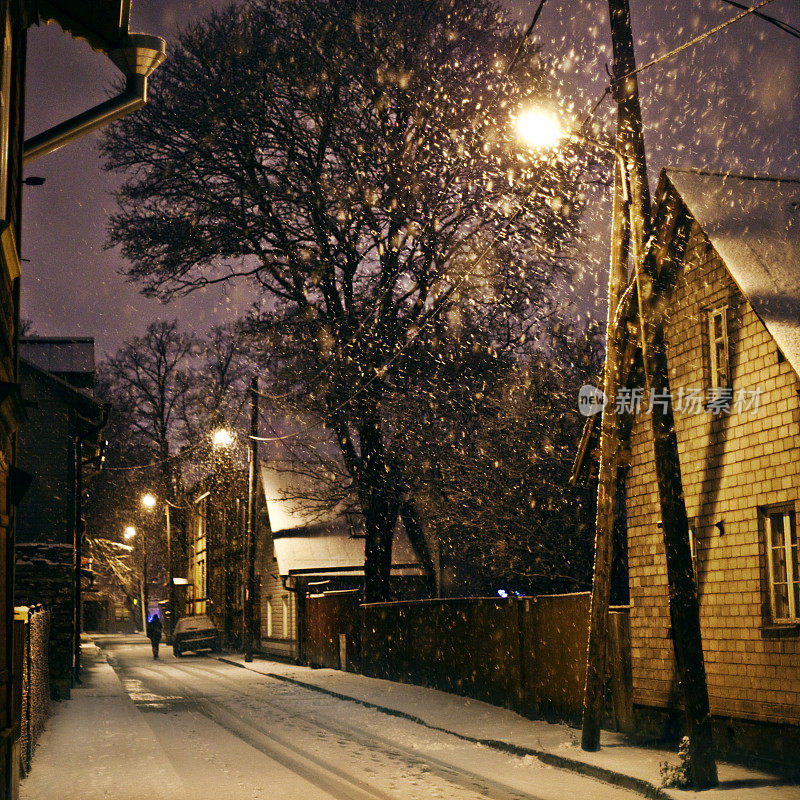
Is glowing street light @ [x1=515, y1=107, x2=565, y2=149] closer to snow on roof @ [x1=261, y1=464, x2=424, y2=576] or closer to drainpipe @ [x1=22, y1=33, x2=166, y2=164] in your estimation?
drainpipe @ [x1=22, y1=33, x2=166, y2=164]

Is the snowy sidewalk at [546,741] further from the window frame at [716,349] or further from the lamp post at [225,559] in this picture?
the lamp post at [225,559]

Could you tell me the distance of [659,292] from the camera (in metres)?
11.1

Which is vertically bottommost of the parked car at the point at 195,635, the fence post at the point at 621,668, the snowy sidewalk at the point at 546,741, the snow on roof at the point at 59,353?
the parked car at the point at 195,635

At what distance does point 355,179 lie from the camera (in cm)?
2438

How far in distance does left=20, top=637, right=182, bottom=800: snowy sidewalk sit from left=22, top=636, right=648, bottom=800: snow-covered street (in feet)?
0.06

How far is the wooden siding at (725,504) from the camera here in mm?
11688

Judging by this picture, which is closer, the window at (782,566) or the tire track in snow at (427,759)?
the tire track in snow at (427,759)

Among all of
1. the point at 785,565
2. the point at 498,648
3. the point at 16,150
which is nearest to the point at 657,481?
the point at 785,565

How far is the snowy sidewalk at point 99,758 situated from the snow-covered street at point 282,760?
19 mm

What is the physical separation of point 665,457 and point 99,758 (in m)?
7.63

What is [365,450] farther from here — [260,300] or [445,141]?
[445,141]

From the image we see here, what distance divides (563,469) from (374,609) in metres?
6.40

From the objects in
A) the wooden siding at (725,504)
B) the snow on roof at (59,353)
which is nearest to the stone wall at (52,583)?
the snow on roof at (59,353)

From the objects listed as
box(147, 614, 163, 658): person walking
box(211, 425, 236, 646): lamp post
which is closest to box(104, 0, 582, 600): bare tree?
box(147, 614, 163, 658): person walking
